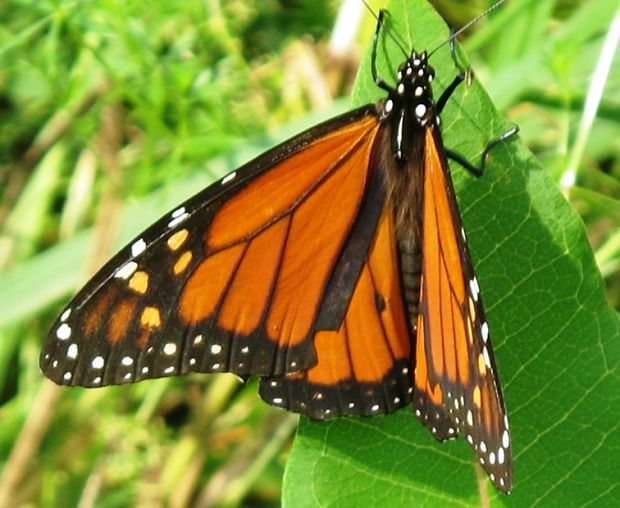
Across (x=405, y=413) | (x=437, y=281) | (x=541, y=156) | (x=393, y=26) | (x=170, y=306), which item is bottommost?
(x=541, y=156)

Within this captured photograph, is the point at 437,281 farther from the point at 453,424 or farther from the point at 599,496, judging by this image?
the point at 599,496

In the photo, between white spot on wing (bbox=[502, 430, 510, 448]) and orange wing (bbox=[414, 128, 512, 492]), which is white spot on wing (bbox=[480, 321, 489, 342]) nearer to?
orange wing (bbox=[414, 128, 512, 492])

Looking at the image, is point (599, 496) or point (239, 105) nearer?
point (599, 496)

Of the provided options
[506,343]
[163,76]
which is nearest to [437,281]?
[506,343]

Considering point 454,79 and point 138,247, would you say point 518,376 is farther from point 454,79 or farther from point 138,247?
point 138,247

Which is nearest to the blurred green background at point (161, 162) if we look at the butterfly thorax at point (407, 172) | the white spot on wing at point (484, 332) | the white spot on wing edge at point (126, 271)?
the butterfly thorax at point (407, 172)

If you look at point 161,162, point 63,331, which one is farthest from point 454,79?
point 161,162
